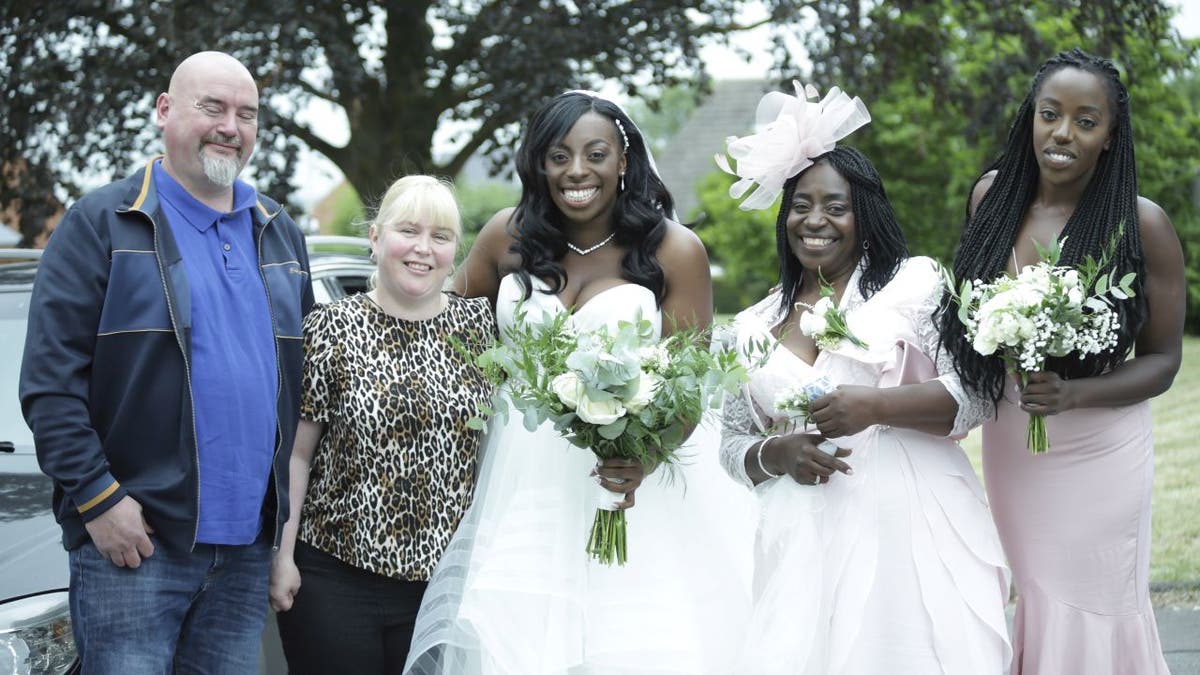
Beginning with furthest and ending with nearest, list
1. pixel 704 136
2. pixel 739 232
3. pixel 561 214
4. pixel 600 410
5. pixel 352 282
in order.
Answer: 1. pixel 704 136
2. pixel 739 232
3. pixel 352 282
4. pixel 561 214
5. pixel 600 410

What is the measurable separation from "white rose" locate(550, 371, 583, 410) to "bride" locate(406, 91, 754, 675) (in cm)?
28

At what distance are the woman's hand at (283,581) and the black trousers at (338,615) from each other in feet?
0.14

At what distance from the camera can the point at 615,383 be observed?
3389 millimetres

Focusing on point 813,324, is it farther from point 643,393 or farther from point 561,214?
point 561,214

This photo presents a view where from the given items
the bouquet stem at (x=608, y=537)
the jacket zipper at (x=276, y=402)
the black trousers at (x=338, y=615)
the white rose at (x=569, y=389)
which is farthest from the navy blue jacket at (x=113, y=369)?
the bouquet stem at (x=608, y=537)

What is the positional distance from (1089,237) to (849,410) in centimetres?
92

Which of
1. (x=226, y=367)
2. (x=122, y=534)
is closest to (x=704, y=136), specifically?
(x=226, y=367)

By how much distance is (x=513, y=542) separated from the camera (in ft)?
12.4

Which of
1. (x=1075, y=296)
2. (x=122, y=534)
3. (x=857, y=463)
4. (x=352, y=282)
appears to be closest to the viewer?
(x=122, y=534)

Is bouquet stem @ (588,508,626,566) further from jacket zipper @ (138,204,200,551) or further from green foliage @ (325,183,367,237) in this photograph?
green foliage @ (325,183,367,237)

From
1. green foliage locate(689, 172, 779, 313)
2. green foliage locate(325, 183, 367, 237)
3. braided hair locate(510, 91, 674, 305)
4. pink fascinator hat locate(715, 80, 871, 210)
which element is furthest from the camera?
green foliage locate(325, 183, 367, 237)

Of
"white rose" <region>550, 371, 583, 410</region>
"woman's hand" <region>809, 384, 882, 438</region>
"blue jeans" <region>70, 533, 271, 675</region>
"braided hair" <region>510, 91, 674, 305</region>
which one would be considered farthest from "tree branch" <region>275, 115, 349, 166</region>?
"woman's hand" <region>809, 384, 882, 438</region>

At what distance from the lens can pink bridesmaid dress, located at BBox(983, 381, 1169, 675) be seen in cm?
368

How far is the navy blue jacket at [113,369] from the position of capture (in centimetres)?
318
